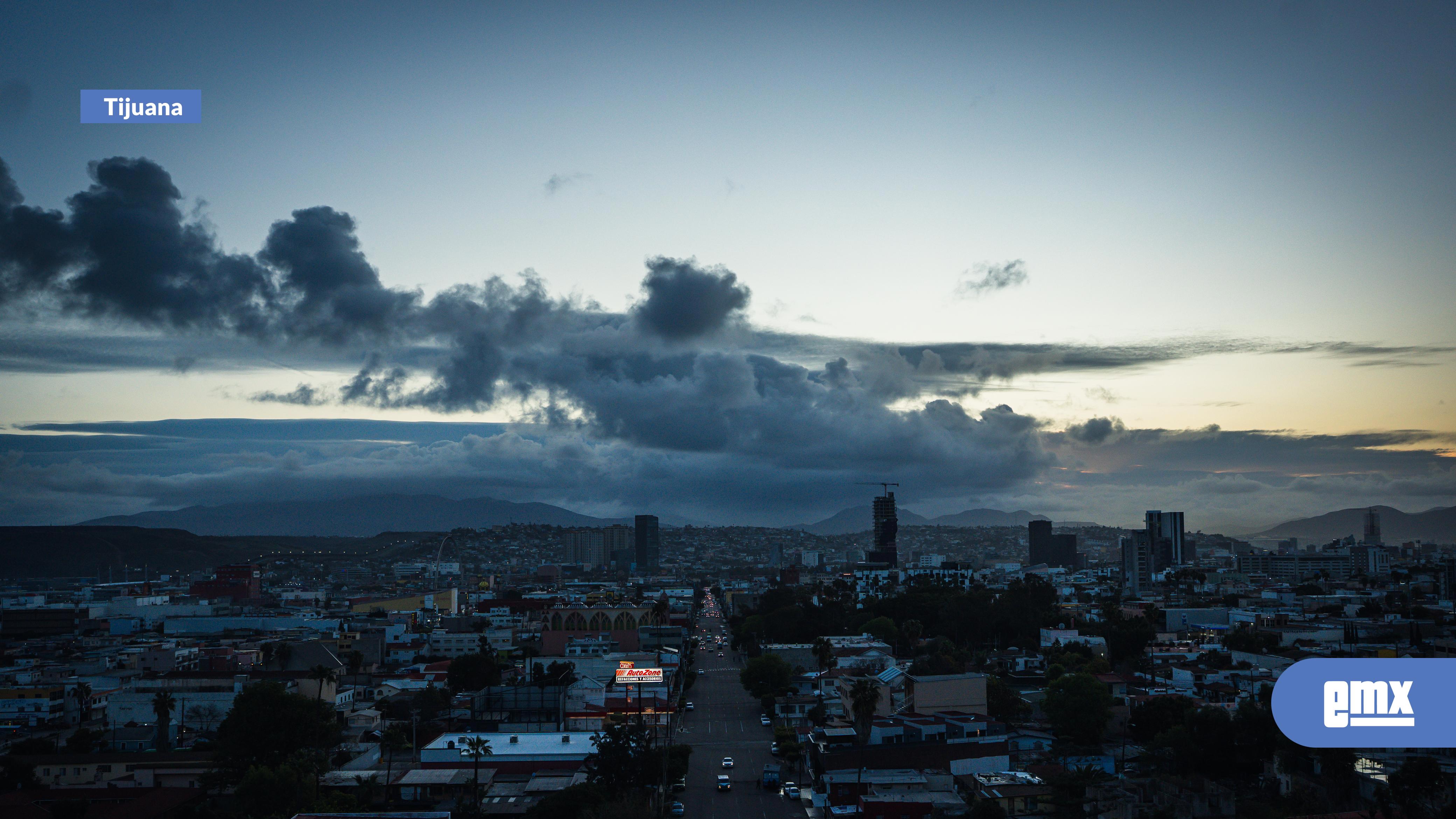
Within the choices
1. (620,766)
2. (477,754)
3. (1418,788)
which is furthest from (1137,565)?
(477,754)

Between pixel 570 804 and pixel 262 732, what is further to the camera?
pixel 262 732

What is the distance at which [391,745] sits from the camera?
1415 inches

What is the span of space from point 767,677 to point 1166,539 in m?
142

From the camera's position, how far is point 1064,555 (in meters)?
193

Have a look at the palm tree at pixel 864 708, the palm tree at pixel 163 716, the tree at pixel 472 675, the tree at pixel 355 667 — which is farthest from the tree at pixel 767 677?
the palm tree at pixel 163 716

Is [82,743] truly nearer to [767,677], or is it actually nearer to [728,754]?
[728,754]

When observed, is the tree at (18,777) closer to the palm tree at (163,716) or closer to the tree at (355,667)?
the palm tree at (163,716)

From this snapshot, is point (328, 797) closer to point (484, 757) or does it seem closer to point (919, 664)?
point (484, 757)

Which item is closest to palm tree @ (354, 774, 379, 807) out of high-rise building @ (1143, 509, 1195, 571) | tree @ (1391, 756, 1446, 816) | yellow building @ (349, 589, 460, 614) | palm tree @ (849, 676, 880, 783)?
palm tree @ (849, 676, 880, 783)

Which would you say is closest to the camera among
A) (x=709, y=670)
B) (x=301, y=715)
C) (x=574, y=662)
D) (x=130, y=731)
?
(x=301, y=715)

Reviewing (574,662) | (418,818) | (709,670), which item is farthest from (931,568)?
(418,818)

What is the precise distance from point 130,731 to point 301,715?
15614mm

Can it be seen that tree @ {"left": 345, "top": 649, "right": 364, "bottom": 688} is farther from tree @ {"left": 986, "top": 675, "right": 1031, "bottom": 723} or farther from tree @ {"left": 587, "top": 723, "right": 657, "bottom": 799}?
tree @ {"left": 986, "top": 675, "right": 1031, "bottom": 723}

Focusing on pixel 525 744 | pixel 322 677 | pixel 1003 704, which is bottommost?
pixel 1003 704
